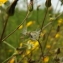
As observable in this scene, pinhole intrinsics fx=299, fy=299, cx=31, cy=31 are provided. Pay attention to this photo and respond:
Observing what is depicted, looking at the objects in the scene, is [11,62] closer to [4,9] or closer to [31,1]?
[31,1]

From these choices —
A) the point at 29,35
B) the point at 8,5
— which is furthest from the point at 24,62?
the point at 8,5

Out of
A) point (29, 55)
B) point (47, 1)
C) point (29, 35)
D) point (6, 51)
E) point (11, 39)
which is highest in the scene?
point (47, 1)

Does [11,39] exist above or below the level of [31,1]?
below

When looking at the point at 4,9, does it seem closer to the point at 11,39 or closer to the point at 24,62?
the point at 24,62

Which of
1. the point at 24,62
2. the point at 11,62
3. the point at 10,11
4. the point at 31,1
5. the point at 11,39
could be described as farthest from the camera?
the point at 11,39

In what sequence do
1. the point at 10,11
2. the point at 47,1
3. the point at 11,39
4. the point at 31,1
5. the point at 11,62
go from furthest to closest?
the point at 11,39
the point at 11,62
the point at 47,1
the point at 31,1
the point at 10,11

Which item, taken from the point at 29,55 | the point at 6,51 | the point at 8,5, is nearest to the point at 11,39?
the point at 6,51

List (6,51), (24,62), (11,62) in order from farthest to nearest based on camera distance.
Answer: (6,51) → (24,62) → (11,62)

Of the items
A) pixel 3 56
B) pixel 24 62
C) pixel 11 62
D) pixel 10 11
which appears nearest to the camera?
pixel 10 11

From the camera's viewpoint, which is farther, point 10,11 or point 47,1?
point 47,1

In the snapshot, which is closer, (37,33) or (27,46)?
(27,46)
